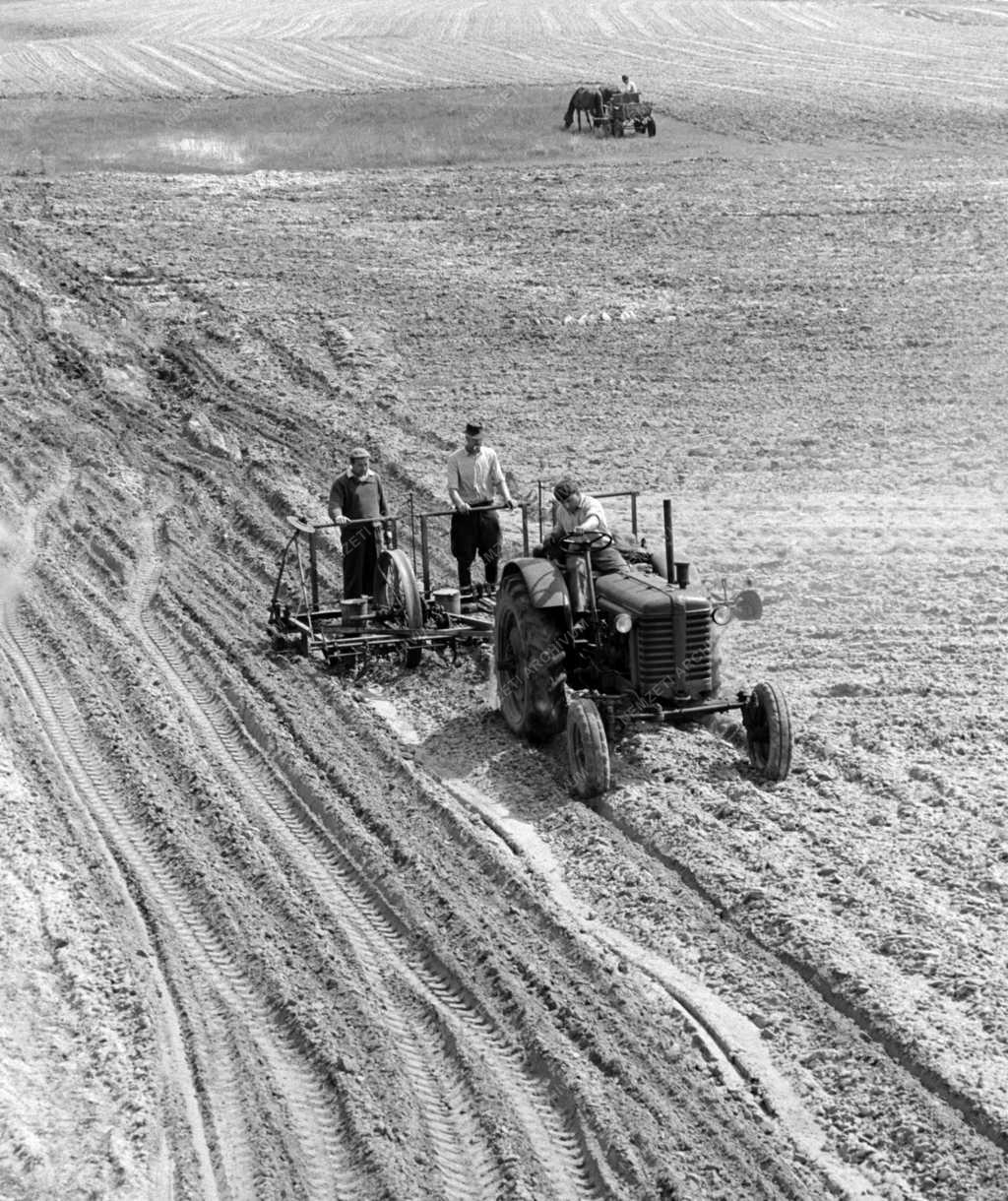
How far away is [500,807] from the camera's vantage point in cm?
1020

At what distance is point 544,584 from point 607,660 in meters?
0.61

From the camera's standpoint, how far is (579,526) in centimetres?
1120

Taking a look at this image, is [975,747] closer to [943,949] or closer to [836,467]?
[943,949]

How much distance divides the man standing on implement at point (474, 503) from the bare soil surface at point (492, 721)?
1.48 m

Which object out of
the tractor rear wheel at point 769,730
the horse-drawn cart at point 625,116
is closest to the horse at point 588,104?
the horse-drawn cart at point 625,116

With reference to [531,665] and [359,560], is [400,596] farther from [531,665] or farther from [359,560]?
[531,665]

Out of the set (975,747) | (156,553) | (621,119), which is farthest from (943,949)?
(621,119)

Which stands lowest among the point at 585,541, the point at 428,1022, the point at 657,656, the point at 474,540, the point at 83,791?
the point at 428,1022

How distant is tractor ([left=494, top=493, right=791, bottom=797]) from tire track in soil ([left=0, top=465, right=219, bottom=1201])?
2.69 m

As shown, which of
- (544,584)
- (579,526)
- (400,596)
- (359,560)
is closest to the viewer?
(544,584)

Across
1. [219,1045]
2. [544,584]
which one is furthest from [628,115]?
[219,1045]

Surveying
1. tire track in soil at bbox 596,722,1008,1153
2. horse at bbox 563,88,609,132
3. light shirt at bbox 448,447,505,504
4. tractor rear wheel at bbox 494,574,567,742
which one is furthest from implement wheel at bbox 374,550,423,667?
horse at bbox 563,88,609,132

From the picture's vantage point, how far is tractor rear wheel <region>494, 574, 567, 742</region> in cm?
1067

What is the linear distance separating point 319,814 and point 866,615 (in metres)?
5.10
